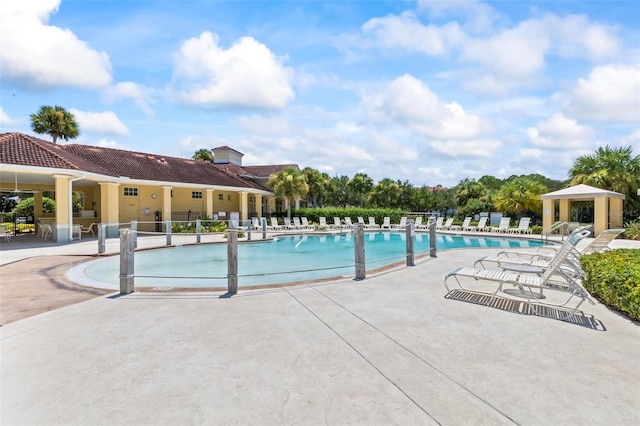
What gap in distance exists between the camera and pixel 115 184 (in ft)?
67.1

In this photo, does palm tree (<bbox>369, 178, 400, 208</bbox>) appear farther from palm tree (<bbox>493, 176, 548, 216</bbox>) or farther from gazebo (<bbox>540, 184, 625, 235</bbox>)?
gazebo (<bbox>540, 184, 625, 235</bbox>)

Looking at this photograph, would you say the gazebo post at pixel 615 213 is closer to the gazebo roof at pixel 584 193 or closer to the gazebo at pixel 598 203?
the gazebo at pixel 598 203

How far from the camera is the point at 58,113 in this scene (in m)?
30.9

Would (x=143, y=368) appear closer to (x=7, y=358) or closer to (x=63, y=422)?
(x=63, y=422)

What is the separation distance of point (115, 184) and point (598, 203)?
27347 mm

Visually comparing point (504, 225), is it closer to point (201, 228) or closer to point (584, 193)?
point (584, 193)

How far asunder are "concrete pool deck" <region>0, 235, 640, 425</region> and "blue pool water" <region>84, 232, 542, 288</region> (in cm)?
226

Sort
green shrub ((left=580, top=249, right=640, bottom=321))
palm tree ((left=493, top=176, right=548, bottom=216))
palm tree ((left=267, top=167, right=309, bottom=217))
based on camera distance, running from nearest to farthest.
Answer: green shrub ((left=580, top=249, right=640, bottom=321)), palm tree ((left=493, top=176, right=548, bottom=216)), palm tree ((left=267, top=167, right=309, bottom=217))

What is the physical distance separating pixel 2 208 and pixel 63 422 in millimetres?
44738

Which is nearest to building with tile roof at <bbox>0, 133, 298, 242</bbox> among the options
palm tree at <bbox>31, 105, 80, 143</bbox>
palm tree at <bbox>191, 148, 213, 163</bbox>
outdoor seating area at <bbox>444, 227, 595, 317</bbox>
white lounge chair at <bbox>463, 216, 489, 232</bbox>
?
palm tree at <bbox>31, 105, 80, 143</bbox>

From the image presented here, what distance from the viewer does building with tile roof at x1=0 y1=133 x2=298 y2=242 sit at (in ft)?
54.6

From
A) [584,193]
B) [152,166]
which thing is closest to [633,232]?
[584,193]

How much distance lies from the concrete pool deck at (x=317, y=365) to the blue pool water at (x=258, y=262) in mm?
2257

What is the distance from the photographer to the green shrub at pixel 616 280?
4.64 m
